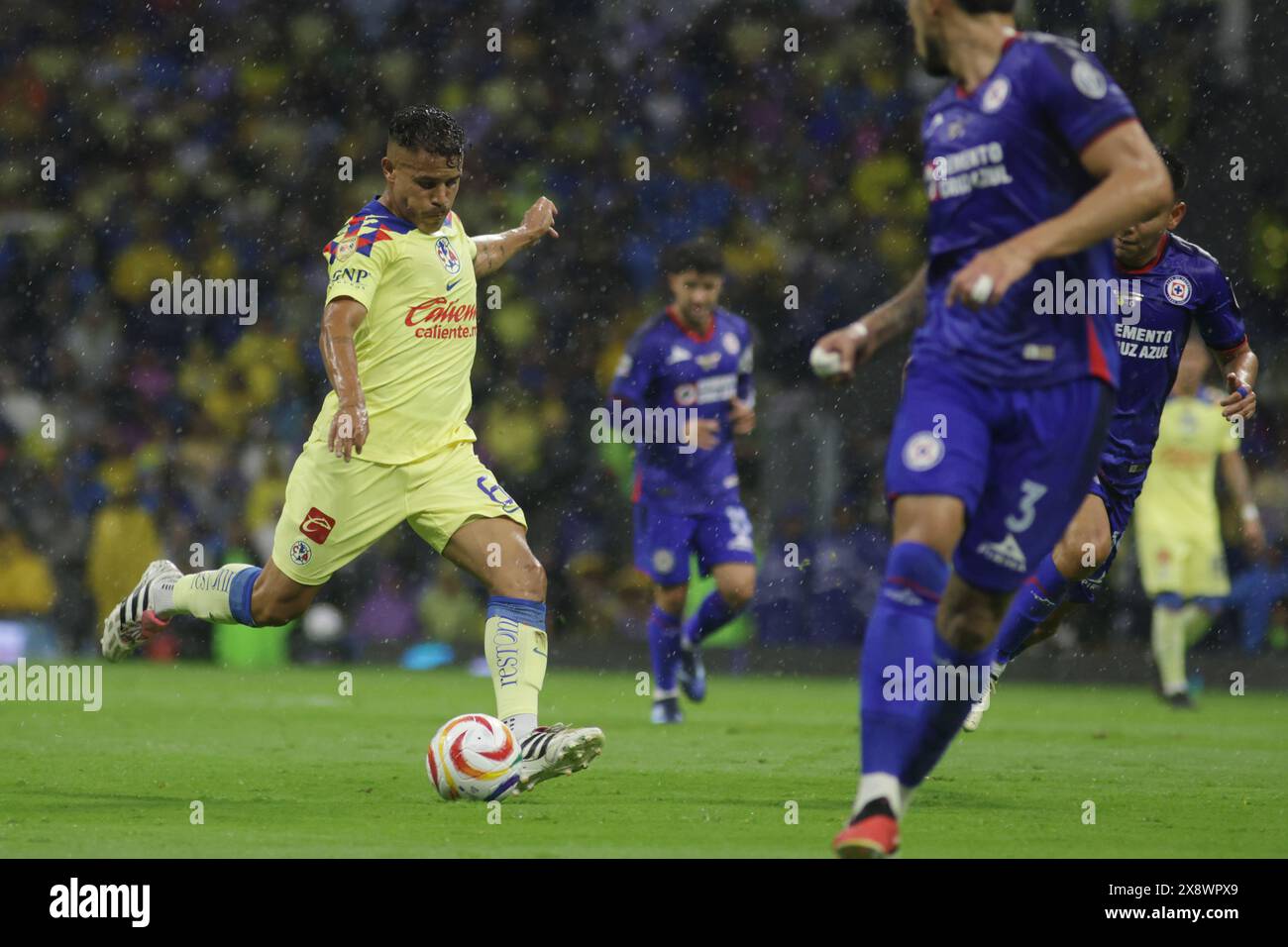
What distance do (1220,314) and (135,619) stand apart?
16.4 ft

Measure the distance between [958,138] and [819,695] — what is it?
916 cm

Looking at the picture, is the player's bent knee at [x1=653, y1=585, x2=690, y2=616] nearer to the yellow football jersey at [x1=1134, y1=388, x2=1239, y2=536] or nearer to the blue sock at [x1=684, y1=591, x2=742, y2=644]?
the blue sock at [x1=684, y1=591, x2=742, y2=644]

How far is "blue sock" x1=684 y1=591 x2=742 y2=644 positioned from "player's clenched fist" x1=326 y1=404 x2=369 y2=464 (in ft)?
16.7

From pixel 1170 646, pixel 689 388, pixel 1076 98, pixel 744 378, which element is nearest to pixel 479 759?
pixel 1076 98

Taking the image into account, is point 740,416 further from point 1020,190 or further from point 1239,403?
point 1020,190

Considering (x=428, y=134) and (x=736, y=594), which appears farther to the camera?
(x=736, y=594)

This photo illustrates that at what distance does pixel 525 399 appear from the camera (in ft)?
58.2

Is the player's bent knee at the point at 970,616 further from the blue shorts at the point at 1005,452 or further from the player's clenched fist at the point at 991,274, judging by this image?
the player's clenched fist at the point at 991,274

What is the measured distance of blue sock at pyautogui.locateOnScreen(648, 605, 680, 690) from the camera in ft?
38.2

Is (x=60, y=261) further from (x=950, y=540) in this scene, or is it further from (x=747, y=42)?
(x=950, y=540)

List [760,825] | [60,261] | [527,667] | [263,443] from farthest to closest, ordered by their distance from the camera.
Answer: [60,261], [263,443], [527,667], [760,825]

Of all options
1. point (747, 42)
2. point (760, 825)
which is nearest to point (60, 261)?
point (747, 42)

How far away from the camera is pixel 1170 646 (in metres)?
13.1

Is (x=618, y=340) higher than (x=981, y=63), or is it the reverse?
(x=618, y=340)
